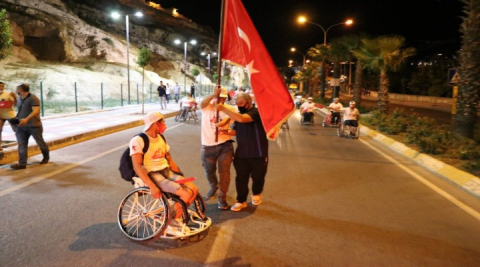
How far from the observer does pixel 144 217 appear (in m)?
4.74

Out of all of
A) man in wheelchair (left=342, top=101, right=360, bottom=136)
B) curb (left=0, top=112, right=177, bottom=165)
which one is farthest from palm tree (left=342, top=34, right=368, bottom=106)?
curb (left=0, top=112, right=177, bottom=165)

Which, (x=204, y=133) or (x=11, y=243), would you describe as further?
(x=204, y=133)

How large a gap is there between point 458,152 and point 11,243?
29.7 feet

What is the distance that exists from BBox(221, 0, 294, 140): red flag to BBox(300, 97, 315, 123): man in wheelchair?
14.4 m

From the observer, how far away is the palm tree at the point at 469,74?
468 inches

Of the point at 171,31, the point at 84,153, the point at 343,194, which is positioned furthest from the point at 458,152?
the point at 171,31

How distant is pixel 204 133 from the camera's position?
5.94 m

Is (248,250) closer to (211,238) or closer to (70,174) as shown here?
(211,238)

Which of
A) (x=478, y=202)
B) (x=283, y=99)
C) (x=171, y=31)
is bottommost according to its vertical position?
(x=478, y=202)

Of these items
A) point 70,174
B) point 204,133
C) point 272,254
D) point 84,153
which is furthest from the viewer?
point 84,153

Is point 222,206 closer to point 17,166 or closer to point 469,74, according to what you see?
point 17,166

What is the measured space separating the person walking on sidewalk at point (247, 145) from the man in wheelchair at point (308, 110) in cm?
1422

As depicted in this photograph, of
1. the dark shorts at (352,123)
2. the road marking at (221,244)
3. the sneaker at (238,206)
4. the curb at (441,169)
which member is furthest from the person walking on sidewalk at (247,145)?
the dark shorts at (352,123)

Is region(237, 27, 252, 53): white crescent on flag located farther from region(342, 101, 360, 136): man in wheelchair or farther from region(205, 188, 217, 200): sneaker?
region(342, 101, 360, 136): man in wheelchair
